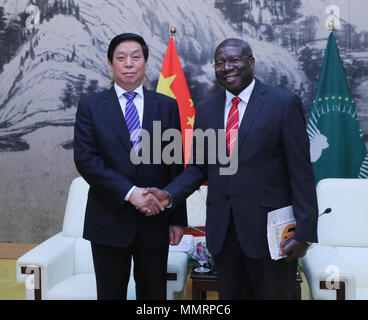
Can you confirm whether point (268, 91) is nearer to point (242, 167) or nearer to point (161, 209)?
point (242, 167)

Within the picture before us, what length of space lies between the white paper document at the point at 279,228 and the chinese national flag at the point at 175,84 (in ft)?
8.07

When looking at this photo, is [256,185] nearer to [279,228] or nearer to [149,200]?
[279,228]

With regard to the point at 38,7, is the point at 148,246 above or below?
below

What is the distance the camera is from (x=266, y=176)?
5.82ft

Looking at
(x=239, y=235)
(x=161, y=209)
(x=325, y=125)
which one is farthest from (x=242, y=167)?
(x=325, y=125)

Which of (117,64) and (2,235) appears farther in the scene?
(2,235)

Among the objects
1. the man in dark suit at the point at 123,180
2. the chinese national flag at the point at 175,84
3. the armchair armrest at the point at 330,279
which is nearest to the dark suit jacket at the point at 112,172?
the man in dark suit at the point at 123,180

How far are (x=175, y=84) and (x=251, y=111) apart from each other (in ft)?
8.27

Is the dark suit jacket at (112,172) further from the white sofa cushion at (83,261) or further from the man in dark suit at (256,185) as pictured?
the white sofa cushion at (83,261)

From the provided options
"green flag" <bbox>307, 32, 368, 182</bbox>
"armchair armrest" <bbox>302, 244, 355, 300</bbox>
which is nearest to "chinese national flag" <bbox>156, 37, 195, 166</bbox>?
"green flag" <bbox>307, 32, 368, 182</bbox>

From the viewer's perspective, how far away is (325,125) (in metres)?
3.98

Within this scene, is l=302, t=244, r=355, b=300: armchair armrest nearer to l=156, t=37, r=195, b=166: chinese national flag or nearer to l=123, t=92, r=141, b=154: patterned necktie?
l=123, t=92, r=141, b=154: patterned necktie

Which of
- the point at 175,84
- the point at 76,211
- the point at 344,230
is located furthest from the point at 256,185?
the point at 175,84

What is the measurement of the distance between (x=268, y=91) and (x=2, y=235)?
3.93 metres
